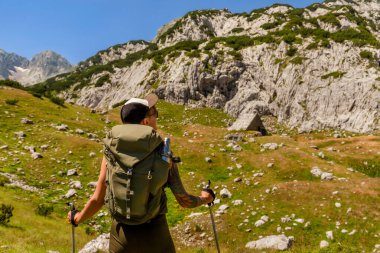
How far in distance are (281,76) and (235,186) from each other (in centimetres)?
5559

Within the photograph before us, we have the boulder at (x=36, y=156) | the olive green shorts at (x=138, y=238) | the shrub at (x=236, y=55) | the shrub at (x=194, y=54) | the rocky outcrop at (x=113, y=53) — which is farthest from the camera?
the rocky outcrop at (x=113, y=53)

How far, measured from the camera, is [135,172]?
166 inches

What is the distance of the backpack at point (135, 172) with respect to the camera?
13.9ft

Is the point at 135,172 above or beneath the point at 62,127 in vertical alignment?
above

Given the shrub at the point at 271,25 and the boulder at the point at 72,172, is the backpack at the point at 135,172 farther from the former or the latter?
the shrub at the point at 271,25

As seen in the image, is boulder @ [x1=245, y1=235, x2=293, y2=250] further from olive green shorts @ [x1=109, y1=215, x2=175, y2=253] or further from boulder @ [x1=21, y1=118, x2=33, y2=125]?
boulder @ [x1=21, y1=118, x2=33, y2=125]

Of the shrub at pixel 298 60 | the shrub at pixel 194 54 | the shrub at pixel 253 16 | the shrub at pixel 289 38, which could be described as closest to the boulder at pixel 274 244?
the shrub at pixel 298 60

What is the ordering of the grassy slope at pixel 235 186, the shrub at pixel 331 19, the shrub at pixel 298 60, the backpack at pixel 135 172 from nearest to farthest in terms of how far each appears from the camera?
the backpack at pixel 135 172, the grassy slope at pixel 235 186, the shrub at pixel 298 60, the shrub at pixel 331 19

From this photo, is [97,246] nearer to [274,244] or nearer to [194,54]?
[274,244]

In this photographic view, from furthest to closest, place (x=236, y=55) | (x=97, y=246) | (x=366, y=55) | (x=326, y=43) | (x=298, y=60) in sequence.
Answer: (x=236, y=55), (x=326, y=43), (x=298, y=60), (x=366, y=55), (x=97, y=246)

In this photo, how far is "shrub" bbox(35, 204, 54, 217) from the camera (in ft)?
60.6

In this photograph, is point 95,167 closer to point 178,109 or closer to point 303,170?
point 303,170

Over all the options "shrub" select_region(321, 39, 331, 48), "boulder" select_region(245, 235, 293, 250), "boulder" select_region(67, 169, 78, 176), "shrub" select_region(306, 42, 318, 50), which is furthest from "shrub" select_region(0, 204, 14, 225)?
"shrub" select_region(321, 39, 331, 48)

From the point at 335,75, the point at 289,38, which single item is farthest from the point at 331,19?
the point at 335,75
